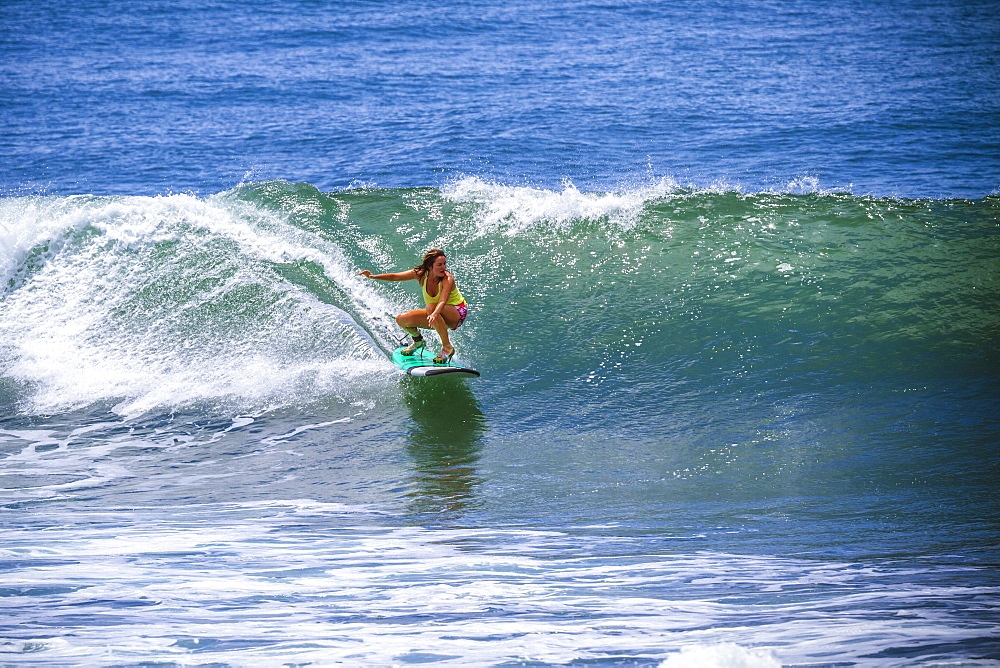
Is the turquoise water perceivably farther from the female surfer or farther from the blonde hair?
the blonde hair

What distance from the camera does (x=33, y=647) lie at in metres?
3.66

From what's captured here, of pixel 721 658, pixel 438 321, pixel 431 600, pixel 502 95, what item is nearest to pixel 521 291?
pixel 438 321

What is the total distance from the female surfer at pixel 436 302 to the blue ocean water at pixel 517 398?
0.54 m

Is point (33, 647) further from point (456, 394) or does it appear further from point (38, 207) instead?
point (38, 207)

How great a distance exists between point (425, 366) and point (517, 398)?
2.84 ft

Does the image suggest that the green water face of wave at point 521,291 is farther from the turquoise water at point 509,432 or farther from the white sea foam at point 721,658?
the white sea foam at point 721,658

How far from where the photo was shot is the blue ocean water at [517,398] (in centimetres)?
402

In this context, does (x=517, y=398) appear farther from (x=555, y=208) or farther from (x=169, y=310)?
(x=555, y=208)

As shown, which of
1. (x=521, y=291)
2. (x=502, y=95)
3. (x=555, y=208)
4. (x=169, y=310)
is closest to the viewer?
(x=169, y=310)

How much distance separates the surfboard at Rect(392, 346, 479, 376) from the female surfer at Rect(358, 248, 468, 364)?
6 centimetres

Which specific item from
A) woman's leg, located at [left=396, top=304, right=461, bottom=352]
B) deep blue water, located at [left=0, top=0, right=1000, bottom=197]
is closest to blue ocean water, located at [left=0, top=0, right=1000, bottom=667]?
deep blue water, located at [left=0, top=0, right=1000, bottom=197]

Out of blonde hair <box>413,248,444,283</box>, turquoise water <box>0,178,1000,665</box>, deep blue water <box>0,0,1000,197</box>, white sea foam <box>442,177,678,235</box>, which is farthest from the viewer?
deep blue water <box>0,0,1000,197</box>

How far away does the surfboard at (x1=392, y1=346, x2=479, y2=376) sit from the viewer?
7.94 meters

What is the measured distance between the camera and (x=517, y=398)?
7.91 meters
